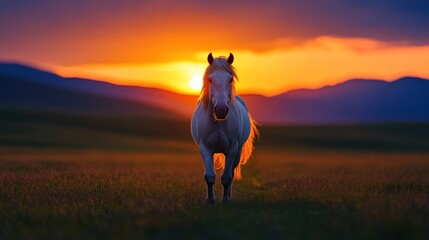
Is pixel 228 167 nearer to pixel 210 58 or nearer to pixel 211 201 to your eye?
pixel 211 201

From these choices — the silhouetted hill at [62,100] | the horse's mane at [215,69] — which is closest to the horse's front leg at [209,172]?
the horse's mane at [215,69]

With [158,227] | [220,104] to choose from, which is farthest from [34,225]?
[220,104]

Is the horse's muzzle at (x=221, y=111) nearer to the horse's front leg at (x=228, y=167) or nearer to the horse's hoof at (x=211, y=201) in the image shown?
the horse's front leg at (x=228, y=167)

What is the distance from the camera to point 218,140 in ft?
35.1

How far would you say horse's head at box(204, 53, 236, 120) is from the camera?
31.3ft

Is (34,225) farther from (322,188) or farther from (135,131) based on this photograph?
(135,131)

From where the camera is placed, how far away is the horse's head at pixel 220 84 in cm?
955

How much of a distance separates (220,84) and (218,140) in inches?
51.9

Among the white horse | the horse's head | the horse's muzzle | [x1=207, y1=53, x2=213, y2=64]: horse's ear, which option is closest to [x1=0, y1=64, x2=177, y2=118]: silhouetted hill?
the white horse

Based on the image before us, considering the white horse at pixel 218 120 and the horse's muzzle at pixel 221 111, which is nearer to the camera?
the horse's muzzle at pixel 221 111

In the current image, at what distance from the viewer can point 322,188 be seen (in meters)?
13.5

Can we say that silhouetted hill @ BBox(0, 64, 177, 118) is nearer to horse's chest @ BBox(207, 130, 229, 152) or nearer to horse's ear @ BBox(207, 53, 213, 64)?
horse's chest @ BBox(207, 130, 229, 152)

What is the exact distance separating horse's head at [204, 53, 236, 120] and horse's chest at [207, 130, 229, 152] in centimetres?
53

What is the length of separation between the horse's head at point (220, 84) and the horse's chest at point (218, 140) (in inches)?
21.0
